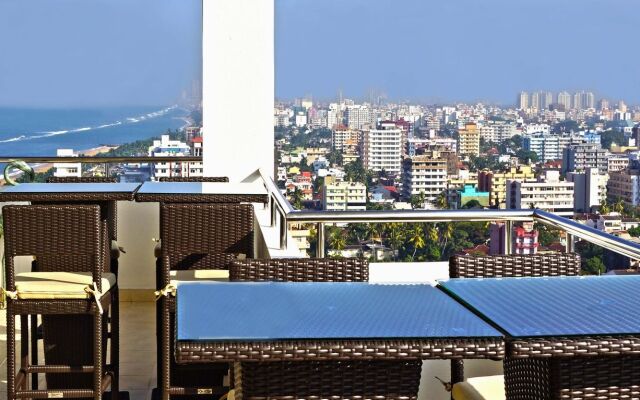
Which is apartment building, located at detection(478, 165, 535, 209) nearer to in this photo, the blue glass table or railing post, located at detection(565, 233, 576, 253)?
railing post, located at detection(565, 233, 576, 253)

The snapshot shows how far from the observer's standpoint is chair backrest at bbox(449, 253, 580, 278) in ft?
9.38

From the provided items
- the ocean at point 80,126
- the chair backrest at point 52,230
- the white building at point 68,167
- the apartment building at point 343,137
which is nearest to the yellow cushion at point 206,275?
the chair backrest at point 52,230

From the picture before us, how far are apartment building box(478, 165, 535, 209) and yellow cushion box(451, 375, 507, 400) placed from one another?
24.7ft

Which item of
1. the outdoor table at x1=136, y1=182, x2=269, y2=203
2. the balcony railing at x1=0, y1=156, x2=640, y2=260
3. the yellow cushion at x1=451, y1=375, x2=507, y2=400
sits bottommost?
the yellow cushion at x1=451, y1=375, x2=507, y2=400

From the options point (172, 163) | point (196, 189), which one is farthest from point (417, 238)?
point (196, 189)

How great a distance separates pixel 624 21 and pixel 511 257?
35.0 m

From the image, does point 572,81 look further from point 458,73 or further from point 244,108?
point 244,108

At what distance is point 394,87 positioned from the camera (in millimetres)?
23906

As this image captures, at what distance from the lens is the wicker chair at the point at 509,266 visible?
9.36 ft

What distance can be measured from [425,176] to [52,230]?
385 inches

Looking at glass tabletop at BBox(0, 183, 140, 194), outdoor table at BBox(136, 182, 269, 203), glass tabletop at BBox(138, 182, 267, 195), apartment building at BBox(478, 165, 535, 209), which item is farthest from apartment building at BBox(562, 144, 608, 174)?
glass tabletop at BBox(0, 183, 140, 194)

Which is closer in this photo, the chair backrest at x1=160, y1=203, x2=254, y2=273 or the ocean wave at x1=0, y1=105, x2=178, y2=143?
the chair backrest at x1=160, y1=203, x2=254, y2=273

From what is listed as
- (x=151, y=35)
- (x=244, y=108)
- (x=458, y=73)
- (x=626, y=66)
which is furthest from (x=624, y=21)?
(x=244, y=108)

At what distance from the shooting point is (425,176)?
1342 centimetres
